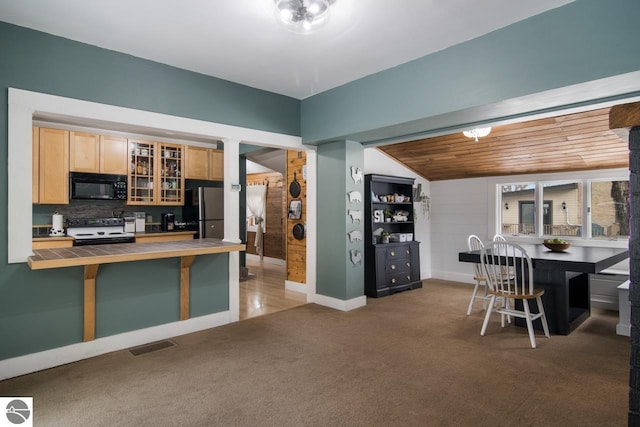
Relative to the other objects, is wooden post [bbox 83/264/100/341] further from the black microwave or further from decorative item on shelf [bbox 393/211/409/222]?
decorative item on shelf [bbox 393/211/409/222]

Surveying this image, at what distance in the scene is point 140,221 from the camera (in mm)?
5453

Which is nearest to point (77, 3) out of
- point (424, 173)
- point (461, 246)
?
point (424, 173)

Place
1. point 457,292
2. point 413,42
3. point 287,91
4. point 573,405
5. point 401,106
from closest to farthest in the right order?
1. point 573,405
2. point 413,42
3. point 401,106
4. point 287,91
5. point 457,292

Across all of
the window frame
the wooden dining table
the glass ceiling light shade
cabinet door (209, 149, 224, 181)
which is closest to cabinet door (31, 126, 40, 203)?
cabinet door (209, 149, 224, 181)

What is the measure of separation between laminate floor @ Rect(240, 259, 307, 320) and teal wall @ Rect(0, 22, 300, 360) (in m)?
0.67

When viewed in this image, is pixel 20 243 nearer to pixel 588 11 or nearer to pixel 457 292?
pixel 588 11

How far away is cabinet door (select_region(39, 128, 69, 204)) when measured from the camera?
14.7ft

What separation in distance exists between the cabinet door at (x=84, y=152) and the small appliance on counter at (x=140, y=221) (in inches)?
33.7

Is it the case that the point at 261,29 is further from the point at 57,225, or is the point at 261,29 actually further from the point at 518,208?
the point at 518,208

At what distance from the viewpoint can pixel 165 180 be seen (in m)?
5.57

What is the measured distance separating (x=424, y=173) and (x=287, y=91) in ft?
10.2

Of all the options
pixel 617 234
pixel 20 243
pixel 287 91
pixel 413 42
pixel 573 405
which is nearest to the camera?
pixel 573 405

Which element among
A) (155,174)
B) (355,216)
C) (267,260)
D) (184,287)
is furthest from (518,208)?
(155,174)

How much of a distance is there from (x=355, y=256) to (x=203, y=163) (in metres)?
3.00
